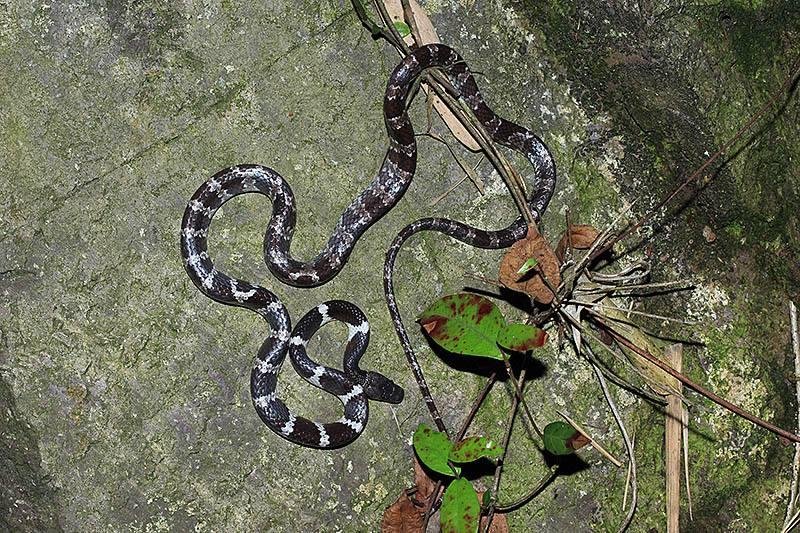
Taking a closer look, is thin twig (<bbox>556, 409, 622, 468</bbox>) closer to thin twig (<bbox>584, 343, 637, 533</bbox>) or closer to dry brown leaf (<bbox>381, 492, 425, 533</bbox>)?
thin twig (<bbox>584, 343, 637, 533</bbox>)

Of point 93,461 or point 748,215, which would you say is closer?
point 93,461

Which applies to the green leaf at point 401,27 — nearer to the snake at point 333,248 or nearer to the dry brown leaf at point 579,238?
the snake at point 333,248

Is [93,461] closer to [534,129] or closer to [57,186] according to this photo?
[57,186]

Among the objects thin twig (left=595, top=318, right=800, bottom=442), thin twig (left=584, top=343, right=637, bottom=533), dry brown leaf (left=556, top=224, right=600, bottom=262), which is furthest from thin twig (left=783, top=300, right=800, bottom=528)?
dry brown leaf (left=556, top=224, right=600, bottom=262)

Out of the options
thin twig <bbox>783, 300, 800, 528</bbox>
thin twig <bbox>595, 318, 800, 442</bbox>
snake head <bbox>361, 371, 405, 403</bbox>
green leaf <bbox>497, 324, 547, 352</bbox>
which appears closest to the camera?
green leaf <bbox>497, 324, 547, 352</bbox>

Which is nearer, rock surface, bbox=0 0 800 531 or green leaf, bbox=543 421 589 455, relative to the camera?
green leaf, bbox=543 421 589 455

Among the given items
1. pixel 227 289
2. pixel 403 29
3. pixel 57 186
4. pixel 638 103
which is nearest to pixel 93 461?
pixel 227 289
